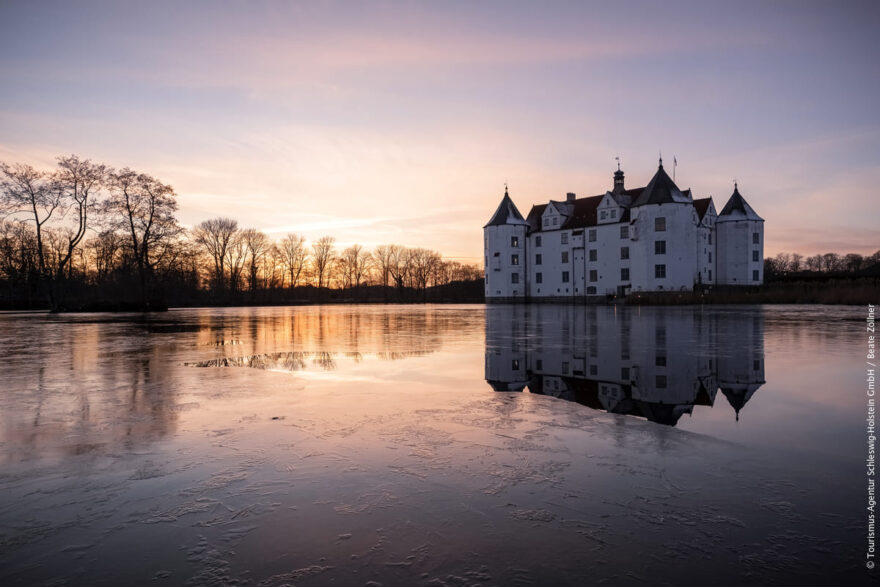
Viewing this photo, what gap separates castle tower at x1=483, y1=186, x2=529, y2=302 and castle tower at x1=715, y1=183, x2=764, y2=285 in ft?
81.1

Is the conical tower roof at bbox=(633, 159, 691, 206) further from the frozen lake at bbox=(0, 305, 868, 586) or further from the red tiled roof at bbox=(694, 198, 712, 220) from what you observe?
the frozen lake at bbox=(0, 305, 868, 586)

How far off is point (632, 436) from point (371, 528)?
304cm

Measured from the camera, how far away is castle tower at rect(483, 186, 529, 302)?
68.1 m

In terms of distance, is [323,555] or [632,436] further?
[632,436]

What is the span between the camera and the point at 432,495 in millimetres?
3404

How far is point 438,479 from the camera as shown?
3701mm

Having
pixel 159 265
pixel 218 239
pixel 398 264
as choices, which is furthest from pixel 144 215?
pixel 398 264

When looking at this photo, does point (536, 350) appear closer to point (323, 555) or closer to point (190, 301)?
point (323, 555)

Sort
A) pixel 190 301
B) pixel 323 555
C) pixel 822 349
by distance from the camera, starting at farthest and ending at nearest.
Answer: pixel 190 301 < pixel 822 349 < pixel 323 555

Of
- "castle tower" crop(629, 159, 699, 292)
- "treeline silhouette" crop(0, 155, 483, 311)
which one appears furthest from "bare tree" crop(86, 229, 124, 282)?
"castle tower" crop(629, 159, 699, 292)

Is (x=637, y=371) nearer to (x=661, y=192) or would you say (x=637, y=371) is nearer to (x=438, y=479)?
(x=438, y=479)

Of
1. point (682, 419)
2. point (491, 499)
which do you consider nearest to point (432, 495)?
point (491, 499)

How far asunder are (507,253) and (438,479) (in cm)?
6538

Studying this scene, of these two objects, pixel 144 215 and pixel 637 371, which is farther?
pixel 144 215
